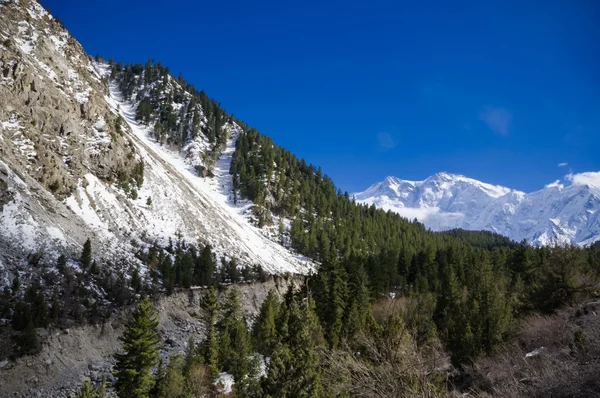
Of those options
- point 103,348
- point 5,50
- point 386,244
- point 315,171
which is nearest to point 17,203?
point 103,348

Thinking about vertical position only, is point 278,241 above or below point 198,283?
above

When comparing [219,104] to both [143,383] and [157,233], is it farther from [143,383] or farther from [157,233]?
[143,383]

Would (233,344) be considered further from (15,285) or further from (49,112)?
(49,112)

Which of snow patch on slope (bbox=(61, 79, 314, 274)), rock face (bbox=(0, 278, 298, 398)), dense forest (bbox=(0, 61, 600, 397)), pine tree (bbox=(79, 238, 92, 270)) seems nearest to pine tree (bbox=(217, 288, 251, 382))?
dense forest (bbox=(0, 61, 600, 397))

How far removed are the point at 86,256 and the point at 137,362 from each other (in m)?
26.2

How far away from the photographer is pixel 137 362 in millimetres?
26984

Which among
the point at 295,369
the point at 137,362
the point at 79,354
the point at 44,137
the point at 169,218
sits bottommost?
the point at 79,354

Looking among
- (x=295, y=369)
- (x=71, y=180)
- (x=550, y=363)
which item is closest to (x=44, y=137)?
(x=71, y=180)

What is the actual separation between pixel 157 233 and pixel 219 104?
120 metres

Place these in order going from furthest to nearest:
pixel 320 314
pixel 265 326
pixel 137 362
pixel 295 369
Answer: pixel 320 314 < pixel 265 326 < pixel 137 362 < pixel 295 369

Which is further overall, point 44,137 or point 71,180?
point 44,137

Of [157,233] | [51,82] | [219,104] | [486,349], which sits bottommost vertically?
[486,349]

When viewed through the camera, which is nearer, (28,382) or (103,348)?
(28,382)

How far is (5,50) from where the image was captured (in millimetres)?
61750
